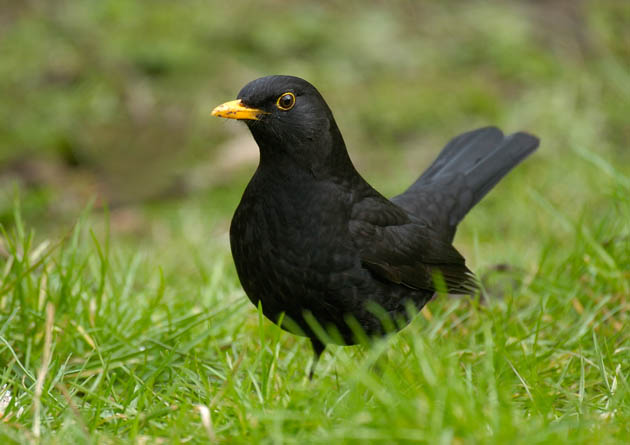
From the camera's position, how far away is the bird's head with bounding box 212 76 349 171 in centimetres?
315

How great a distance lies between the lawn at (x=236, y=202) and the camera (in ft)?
8.25

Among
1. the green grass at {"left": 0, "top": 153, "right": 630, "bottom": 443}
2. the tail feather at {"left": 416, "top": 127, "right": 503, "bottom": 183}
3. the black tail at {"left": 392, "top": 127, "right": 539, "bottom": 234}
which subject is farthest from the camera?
the tail feather at {"left": 416, "top": 127, "right": 503, "bottom": 183}

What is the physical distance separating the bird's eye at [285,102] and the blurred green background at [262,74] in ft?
11.4

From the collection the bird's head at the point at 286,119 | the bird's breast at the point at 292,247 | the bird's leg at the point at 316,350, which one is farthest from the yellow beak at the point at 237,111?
the bird's leg at the point at 316,350

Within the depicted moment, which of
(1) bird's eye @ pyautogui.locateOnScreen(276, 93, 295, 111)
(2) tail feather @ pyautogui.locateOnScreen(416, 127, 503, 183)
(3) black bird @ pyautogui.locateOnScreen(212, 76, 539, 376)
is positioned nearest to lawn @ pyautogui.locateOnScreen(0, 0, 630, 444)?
(3) black bird @ pyautogui.locateOnScreen(212, 76, 539, 376)

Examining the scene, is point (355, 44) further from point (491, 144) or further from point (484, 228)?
point (491, 144)

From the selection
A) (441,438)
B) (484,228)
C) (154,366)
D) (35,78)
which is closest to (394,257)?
(154,366)

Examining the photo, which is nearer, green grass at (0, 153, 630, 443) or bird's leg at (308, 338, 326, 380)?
green grass at (0, 153, 630, 443)

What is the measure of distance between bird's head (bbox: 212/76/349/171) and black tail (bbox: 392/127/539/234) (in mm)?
882

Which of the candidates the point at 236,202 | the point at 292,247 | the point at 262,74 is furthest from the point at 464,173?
the point at 262,74

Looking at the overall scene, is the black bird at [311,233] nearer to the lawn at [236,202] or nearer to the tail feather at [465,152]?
the lawn at [236,202]

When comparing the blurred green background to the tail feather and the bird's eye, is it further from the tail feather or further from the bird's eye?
the bird's eye

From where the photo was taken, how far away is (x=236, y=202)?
716cm

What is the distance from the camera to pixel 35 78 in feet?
29.0
